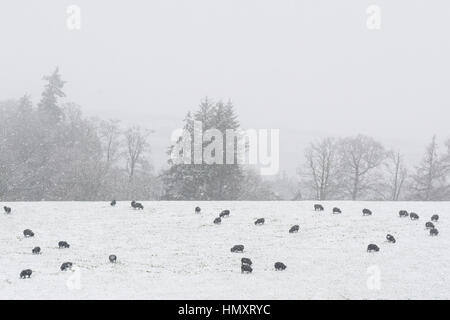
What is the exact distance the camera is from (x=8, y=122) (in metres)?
87.0

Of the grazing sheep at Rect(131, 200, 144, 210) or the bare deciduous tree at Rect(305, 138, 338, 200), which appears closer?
the grazing sheep at Rect(131, 200, 144, 210)

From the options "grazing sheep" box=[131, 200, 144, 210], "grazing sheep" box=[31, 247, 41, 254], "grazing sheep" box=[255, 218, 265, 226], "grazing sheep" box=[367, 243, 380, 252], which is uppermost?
"grazing sheep" box=[131, 200, 144, 210]

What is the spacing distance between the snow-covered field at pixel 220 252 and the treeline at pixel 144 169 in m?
24.1

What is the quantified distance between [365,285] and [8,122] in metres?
73.8

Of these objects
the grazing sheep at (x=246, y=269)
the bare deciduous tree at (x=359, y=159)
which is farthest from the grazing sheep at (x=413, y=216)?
the bare deciduous tree at (x=359, y=159)

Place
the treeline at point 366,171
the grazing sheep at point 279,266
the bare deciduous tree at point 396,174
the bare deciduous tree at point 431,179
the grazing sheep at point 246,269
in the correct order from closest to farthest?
1. the grazing sheep at point 246,269
2. the grazing sheep at point 279,266
3. the bare deciduous tree at point 431,179
4. the treeline at point 366,171
5. the bare deciduous tree at point 396,174

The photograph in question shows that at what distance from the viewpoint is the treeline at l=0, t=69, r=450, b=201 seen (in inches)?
2815

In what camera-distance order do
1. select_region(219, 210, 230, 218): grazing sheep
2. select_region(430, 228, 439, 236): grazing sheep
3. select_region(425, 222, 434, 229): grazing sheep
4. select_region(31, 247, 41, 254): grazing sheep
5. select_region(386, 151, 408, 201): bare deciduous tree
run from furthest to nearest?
select_region(386, 151, 408, 201): bare deciduous tree < select_region(219, 210, 230, 218): grazing sheep < select_region(425, 222, 434, 229): grazing sheep < select_region(430, 228, 439, 236): grazing sheep < select_region(31, 247, 41, 254): grazing sheep

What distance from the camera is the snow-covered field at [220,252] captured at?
26344 millimetres

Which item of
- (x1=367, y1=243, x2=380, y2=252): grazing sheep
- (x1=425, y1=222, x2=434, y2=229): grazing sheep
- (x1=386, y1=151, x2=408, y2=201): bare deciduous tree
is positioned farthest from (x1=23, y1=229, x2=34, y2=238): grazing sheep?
(x1=386, y1=151, x2=408, y2=201): bare deciduous tree

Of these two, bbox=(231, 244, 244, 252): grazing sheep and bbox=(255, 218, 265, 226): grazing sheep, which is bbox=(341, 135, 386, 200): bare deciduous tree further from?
bbox=(231, 244, 244, 252): grazing sheep

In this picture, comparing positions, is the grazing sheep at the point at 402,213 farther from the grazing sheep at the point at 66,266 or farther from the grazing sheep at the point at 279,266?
the grazing sheep at the point at 66,266

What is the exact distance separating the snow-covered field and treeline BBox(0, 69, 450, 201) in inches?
948
